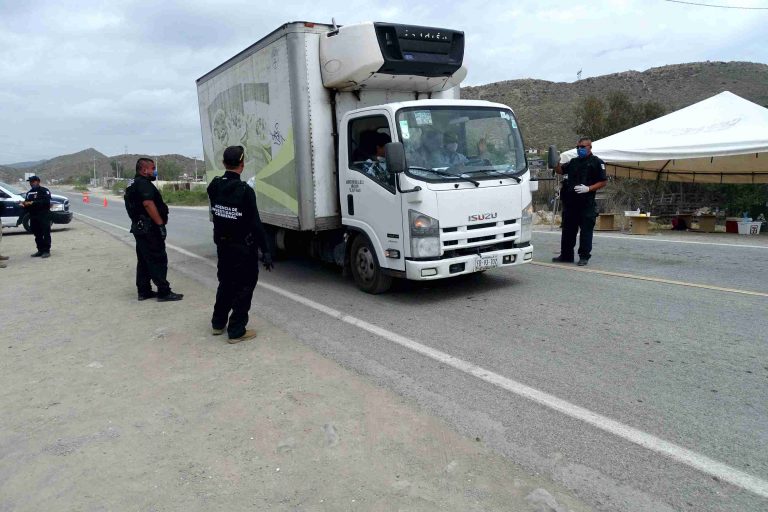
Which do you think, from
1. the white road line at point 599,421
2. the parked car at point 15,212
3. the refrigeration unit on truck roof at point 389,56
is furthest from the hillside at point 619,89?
the white road line at point 599,421

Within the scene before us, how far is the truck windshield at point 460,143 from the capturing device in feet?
21.2

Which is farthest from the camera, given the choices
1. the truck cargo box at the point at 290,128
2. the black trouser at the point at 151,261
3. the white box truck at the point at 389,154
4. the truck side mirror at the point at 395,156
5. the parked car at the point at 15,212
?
the parked car at the point at 15,212

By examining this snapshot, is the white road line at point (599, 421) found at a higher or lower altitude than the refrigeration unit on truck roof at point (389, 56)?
lower

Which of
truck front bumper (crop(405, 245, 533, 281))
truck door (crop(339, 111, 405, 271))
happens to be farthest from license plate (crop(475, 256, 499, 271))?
truck door (crop(339, 111, 405, 271))

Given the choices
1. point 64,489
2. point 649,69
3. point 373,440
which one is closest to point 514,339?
point 373,440

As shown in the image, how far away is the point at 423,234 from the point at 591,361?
7.88ft

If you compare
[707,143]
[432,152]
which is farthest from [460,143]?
[707,143]

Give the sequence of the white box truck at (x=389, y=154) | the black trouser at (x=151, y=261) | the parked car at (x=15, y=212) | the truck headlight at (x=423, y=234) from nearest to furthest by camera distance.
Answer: the truck headlight at (x=423, y=234) → the white box truck at (x=389, y=154) → the black trouser at (x=151, y=261) → the parked car at (x=15, y=212)

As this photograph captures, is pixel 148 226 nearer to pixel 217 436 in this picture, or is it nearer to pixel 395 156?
pixel 395 156

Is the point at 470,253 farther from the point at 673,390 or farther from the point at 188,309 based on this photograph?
the point at 188,309

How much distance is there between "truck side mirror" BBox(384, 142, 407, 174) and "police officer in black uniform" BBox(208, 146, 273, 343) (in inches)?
60.7

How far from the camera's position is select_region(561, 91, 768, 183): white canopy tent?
12555 mm

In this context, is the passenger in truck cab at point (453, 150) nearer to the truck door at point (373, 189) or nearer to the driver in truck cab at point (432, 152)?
the driver in truck cab at point (432, 152)

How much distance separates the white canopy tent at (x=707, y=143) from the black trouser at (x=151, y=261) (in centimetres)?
948
